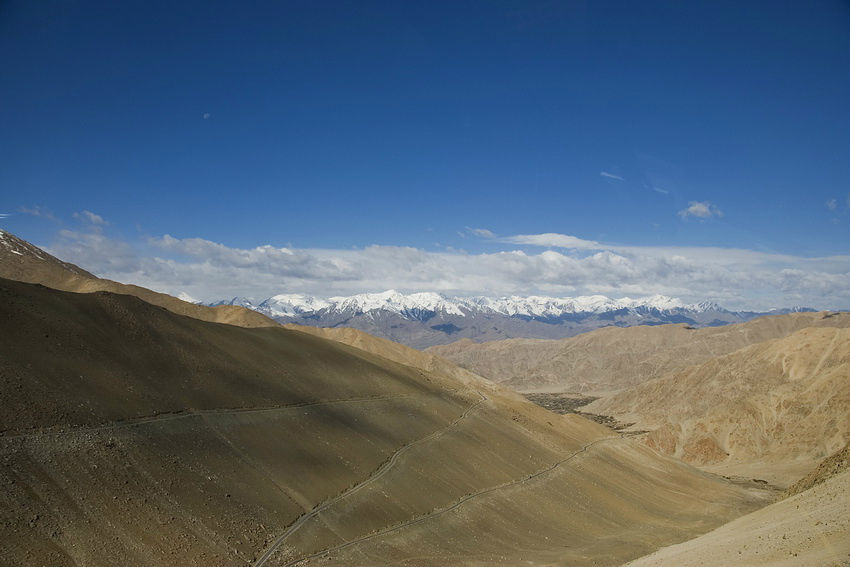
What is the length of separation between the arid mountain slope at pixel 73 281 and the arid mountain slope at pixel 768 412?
305 ft

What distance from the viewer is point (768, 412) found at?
4488 inches

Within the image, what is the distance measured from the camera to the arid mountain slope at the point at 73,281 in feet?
425

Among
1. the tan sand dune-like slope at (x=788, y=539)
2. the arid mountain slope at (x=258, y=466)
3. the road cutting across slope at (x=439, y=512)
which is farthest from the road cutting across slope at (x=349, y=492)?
the tan sand dune-like slope at (x=788, y=539)

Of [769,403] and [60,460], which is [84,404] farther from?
[769,403]

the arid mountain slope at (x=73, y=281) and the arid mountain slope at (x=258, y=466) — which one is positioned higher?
the arid mountain slope at (x=73, y=281)

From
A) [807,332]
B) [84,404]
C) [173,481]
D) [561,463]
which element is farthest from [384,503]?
[807,332]

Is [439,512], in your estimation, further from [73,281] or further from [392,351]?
[73,281]


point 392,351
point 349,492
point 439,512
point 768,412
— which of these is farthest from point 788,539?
point 392,351

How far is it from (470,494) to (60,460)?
34.9 metres

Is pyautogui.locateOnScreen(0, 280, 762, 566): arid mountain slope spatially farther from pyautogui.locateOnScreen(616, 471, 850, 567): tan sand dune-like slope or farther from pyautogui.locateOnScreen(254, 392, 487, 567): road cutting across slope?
pyautogui.locateOnScreen(616, 471, 850, 567): tan sand dune-like slope

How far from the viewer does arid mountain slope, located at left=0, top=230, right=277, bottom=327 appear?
129500 mm

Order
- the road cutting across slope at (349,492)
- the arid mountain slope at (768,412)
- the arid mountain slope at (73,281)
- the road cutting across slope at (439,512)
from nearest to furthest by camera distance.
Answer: the road cutting across slope at (349,492)
the road cutting across slope at (439,512)
the arid mountain slope at (768,412)
the arid mountain slope at (73,281)

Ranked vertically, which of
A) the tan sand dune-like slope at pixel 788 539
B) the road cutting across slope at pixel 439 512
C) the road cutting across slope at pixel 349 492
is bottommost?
the road cutting across slope at pixel 439 512

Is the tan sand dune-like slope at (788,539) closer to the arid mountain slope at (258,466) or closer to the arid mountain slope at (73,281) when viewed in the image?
the arid mountain slope at (258,466)
